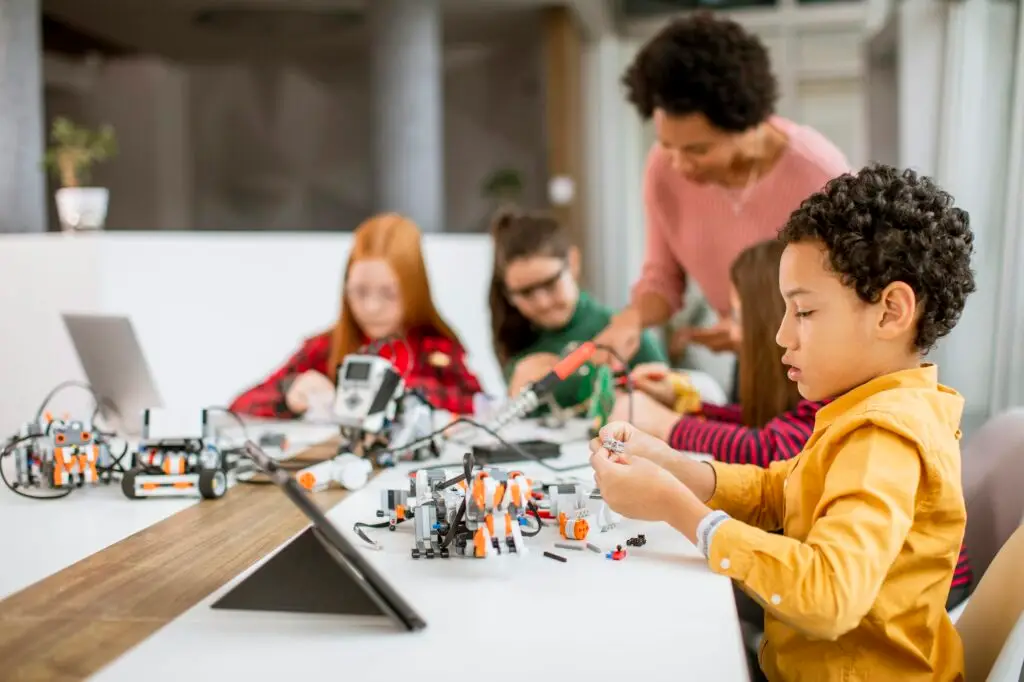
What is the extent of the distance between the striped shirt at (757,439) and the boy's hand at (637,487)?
1.35ft

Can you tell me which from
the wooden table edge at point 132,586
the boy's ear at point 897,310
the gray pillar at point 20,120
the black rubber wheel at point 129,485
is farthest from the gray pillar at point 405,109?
the boy's ear at point 897,310

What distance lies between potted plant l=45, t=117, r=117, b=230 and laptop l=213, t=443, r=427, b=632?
2097mm

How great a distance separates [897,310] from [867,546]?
0.26 m

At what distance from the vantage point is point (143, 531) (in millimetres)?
1142

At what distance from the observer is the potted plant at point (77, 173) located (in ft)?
8.86

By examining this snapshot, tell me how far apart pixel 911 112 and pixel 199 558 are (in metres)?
2.32

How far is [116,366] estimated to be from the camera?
1691mm

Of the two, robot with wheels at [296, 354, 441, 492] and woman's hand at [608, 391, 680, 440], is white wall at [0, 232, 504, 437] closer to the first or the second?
robot with wheels at [296, 354, 441, 492]

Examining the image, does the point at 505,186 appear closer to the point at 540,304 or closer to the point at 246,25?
the point at 246,25

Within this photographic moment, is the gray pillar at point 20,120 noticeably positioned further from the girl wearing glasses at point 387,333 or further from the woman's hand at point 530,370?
the woman's hand at point 530,370

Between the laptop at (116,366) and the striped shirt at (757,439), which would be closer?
the striped shirt at (757,439)

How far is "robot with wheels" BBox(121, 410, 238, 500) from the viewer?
1303 millimetres

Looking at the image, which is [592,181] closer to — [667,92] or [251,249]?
[251,249]

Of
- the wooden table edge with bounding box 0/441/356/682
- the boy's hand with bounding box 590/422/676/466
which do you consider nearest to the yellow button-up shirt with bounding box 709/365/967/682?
the boy's hand with bounding box 590/422/676/466
